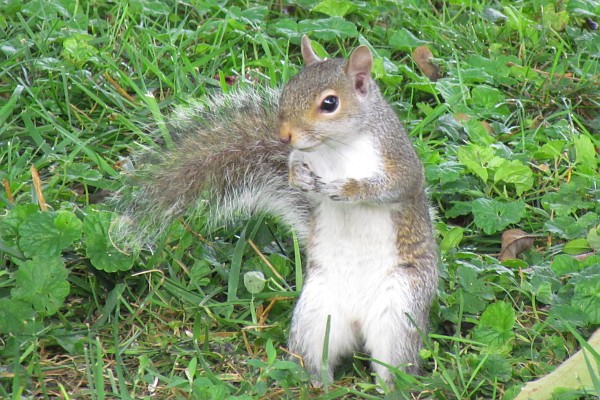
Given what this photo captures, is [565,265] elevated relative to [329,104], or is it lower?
lower

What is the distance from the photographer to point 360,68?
2.18 m

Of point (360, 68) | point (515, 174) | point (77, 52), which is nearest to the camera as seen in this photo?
point (360, 68)

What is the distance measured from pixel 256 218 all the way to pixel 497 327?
655 millimetres

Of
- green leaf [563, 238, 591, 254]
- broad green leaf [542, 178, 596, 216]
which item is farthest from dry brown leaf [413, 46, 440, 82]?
green leaf [563, 238, 591, 254]

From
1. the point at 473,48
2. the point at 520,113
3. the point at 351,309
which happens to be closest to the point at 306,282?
the point at 351,309

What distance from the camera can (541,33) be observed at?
11.2ft

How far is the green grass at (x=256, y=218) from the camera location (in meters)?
2.16

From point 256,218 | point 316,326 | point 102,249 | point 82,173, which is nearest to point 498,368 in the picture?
point 316,326

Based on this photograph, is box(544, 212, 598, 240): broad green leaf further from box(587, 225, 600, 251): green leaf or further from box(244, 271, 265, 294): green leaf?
box(244, 271, 265, 294): green leaf

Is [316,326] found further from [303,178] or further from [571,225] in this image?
[571,225]

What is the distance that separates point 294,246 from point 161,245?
1.01ft

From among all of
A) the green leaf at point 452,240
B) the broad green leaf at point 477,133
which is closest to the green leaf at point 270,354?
the green leaf at point 452,240

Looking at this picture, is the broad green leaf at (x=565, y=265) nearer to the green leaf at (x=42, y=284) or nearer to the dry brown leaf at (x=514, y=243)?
the dry brown leaf at (x=514, y=243)

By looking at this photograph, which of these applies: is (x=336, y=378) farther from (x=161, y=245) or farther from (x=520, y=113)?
(x=520, y=113)
